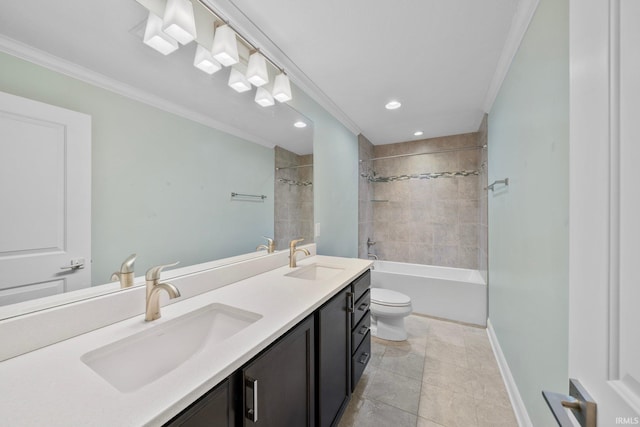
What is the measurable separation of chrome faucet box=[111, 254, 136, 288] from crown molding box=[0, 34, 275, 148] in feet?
2.05

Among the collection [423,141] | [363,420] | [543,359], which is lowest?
[363,420]

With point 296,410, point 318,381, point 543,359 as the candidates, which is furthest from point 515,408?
point 296,410

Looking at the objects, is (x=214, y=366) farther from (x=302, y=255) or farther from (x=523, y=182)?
(x=523, y=182)

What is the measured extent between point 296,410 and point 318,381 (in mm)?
183

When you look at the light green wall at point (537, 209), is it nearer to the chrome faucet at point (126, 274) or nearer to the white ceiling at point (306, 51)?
the white ceiling at point (306, 51)

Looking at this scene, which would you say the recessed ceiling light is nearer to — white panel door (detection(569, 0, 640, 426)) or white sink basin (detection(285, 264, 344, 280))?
white sink basin (detection(285, 264, 344, 280))

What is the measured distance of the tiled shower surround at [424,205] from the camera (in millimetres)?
3340

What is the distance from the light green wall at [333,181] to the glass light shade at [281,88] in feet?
0.70

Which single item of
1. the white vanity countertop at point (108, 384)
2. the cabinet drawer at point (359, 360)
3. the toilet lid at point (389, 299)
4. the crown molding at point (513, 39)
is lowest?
the cabinet drawer at point (359, 360)

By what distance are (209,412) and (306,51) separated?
6.40ft

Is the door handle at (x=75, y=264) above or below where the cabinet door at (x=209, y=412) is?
above

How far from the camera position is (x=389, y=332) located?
7.73 feet

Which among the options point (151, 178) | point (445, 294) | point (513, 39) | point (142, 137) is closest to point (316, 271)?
point (151, 178)

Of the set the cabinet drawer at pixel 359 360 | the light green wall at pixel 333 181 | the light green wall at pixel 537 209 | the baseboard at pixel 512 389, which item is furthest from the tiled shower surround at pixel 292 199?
the baseboard at pixel 512 389
